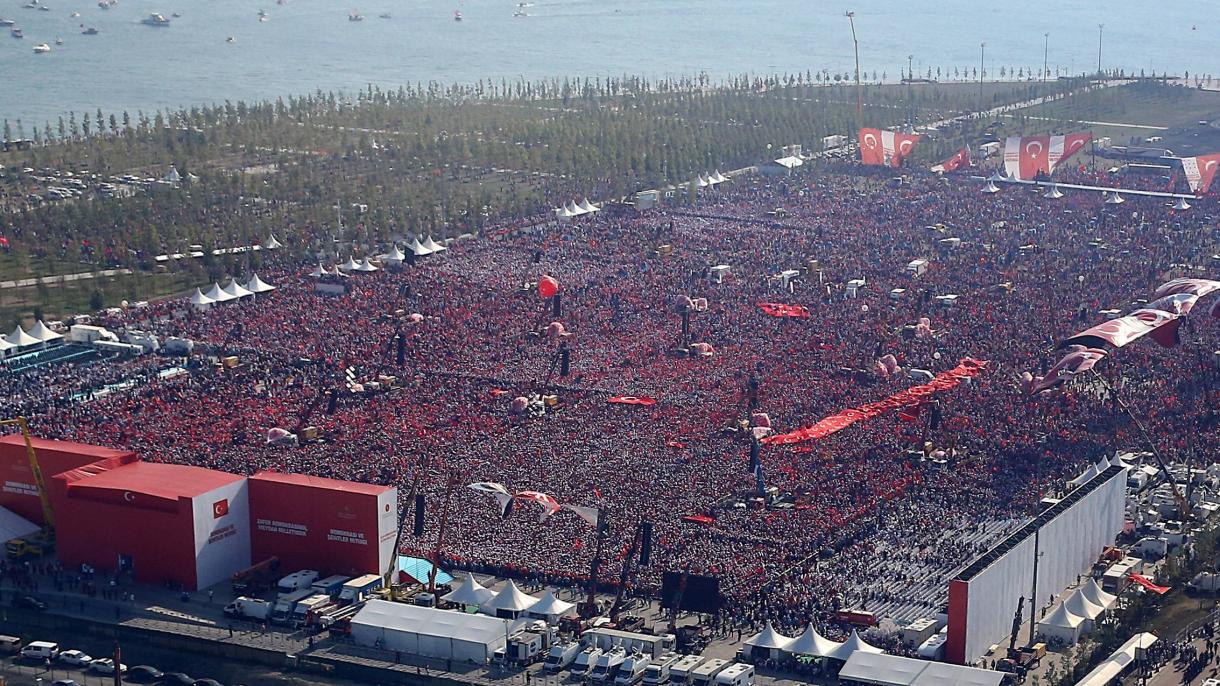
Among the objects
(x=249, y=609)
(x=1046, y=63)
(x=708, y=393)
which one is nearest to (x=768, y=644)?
(x=249, y=609)

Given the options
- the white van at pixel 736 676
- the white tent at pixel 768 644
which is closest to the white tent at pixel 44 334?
the white tent at pixel 768 644

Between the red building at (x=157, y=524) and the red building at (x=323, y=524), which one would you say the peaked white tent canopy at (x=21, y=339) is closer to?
the red building at (x=157, y=524)

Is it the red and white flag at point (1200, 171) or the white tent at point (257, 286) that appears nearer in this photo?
the white tent at point (257, 286)

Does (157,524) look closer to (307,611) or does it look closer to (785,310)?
(307,611)

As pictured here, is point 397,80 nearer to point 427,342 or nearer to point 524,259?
point 524,259

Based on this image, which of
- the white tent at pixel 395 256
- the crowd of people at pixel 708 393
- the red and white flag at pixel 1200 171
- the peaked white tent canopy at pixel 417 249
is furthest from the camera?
the red and white flag at pixel 1200 171

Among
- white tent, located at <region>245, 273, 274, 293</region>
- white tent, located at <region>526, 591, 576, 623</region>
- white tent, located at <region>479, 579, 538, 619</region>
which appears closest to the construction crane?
white tent, located at <region>479, 579, 538, 619</region>

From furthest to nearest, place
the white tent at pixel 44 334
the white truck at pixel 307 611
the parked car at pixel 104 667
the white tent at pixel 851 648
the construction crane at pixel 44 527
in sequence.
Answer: the white tent at pixel 44 334 → the construction crane at pixel 44 527 → the white truck at pixel 307 611 → the parked car at pixel 104 667 → the white tent at pixel 851 648
